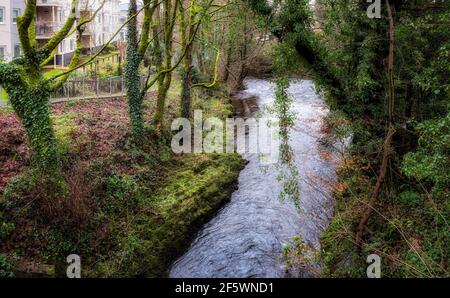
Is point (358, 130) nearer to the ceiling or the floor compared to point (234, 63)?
nearer to the floor

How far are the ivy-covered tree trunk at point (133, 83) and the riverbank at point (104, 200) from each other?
1.77 feet

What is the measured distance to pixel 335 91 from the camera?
14.5 metres

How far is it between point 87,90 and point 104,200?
9.64m

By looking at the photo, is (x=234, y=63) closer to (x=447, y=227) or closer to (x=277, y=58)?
(x=277, y=58)

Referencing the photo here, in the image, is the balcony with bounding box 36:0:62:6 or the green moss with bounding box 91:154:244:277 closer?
the green moss with bounding box 91:154:244:277

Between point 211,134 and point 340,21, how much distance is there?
992 centimetres

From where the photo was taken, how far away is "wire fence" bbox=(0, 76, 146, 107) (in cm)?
1892

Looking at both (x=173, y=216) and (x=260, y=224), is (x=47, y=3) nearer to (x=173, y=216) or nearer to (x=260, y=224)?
(x=173, y=216)

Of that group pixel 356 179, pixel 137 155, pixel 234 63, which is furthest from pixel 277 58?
pixel 234 63

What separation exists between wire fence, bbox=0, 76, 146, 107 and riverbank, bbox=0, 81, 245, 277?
3.93 ft
